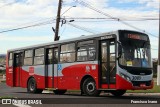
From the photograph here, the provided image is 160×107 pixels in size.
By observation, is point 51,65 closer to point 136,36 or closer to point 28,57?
point 28,57

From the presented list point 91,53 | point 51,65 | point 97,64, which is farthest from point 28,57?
point 97,64

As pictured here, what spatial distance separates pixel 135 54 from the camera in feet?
59.2

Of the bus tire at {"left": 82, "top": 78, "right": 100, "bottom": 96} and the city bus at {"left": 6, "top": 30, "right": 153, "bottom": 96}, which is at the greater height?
the city bus at {"left": 6, "top": 30, "right": 153, "bottom": 96}

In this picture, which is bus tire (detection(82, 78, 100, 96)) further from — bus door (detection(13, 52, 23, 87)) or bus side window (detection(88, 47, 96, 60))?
bus door (detection(13, 52, 23, 87))

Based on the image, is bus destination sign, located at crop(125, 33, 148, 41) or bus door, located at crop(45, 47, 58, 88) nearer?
bus destination sign, located at crop(125, 33, 148, 41)

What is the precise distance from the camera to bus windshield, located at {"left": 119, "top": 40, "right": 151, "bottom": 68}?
58.0 feet

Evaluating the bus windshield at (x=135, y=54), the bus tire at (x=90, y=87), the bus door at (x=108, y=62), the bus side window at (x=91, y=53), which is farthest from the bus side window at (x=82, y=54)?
the bus windshield at (x=135, y=54)

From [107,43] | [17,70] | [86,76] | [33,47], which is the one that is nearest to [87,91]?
[86,76]

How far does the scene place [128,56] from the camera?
17.7m

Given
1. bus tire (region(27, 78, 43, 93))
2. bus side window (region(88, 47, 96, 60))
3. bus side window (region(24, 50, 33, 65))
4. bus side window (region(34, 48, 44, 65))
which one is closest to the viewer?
bus side window (region(88, 47, 96, 60))

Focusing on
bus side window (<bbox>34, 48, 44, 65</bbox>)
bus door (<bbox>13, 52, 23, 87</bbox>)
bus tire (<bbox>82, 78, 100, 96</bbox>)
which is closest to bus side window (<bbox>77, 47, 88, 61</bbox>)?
bus tire (<bbox>82, 78, 100, 96</bbox>)

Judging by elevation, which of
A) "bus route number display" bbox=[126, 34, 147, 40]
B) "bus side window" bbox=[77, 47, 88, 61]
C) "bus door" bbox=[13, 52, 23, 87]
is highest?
"bus route number display" bbox=[126, 34, 147, 40]

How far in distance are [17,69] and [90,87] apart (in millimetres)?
8613

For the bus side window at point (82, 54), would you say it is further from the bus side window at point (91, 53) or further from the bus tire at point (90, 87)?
the bus tire at point (90, 87)
